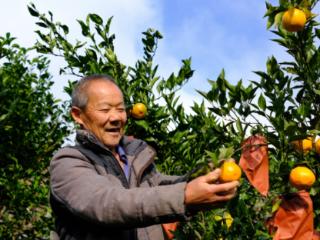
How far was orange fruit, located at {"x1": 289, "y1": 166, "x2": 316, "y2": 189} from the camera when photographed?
7.66 ft

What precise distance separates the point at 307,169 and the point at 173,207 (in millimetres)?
835

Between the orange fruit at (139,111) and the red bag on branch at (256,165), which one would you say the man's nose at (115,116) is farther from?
the orange fruit at (139,111)

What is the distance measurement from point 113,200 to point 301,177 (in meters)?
0.86

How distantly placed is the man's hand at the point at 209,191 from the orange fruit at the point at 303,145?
0.86 m

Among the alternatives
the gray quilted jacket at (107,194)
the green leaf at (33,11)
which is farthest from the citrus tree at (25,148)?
the gray quilted jacket at (107,194)

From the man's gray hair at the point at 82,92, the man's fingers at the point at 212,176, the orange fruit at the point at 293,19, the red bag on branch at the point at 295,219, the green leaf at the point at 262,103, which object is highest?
the orange fruit at the point at 293,19

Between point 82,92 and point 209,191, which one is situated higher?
point 82,92

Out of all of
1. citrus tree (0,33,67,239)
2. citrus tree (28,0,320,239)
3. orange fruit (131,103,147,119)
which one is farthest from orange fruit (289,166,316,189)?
citrus tree (0,33,67,239)

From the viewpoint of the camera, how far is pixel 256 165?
7.74 ft

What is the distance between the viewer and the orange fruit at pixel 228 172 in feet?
5.76

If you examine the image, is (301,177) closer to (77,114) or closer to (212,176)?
(212,176)

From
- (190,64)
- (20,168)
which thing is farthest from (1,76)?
(190,64)

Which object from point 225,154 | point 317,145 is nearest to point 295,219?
point 317,145

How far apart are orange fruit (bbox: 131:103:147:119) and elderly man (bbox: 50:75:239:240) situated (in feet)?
5.08
